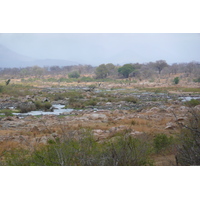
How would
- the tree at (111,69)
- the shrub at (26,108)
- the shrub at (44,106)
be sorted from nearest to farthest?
the shrub at (26,108) < the shrub at (44,106) < the tree at (111,69)

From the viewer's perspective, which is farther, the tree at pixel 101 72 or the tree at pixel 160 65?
the tree at pixel 160 65

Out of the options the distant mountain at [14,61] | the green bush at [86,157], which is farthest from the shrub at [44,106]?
the distant mountain at [14,61]

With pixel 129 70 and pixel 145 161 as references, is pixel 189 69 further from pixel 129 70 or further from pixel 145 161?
pixel 145 161

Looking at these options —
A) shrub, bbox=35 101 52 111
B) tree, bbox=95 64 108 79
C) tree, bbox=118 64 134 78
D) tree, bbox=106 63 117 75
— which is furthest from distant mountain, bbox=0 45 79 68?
shrub, bbox=35 101 52 111

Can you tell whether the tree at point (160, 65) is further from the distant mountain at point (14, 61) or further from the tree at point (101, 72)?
the distant mountain at point (14, 61)

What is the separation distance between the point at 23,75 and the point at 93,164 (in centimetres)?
6107

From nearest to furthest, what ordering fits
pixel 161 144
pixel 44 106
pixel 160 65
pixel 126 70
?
pixel 161 144 → pixel 44 106 → pixel 126 70 → pixel 160 65

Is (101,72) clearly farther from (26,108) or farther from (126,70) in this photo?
(26,108)

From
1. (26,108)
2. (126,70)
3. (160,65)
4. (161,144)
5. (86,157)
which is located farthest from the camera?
(160,65)

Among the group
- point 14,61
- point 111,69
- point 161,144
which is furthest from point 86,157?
point 14,61

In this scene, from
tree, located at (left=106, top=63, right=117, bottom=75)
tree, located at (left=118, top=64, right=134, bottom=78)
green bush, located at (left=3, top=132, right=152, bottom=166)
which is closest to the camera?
green bush, located at (left=3, top=132, right=152, bottom=166)

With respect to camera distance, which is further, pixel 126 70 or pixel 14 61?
pixel 14 61

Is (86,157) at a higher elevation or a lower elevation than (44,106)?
higher

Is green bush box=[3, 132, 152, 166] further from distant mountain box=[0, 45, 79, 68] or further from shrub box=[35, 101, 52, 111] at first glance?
distant mountain box=[0, 45, 79, 68]
